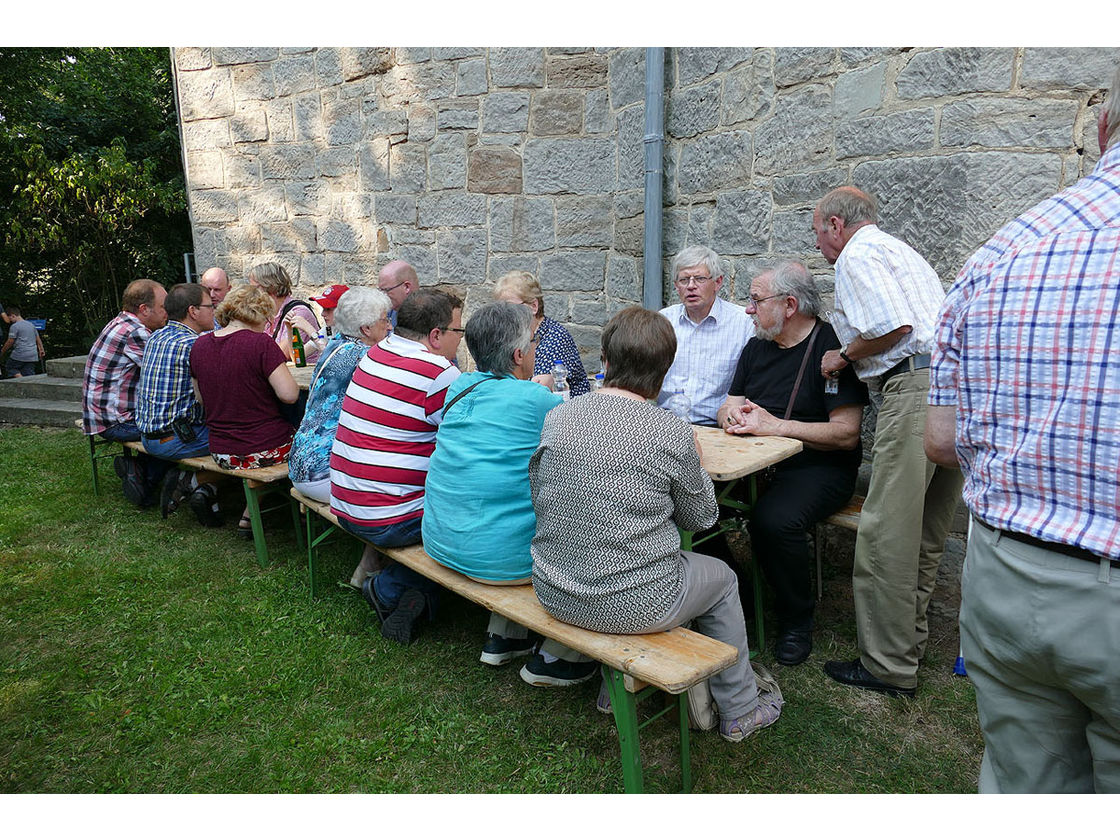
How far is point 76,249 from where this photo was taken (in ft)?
39.5

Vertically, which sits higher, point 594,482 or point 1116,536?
point 1116,536

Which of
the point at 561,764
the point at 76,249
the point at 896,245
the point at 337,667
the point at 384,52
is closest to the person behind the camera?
the point at 561,764

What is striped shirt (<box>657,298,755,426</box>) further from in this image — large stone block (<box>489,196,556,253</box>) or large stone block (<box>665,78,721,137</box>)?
large stone block (<box>489,196,556,253</box>)

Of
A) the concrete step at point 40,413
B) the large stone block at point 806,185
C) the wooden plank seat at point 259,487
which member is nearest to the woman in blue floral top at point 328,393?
the wooden plank seat at point 259,487

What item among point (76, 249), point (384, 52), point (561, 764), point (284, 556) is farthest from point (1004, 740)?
point (76, 249)

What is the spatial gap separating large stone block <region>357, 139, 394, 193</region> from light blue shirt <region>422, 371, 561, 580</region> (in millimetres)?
4028

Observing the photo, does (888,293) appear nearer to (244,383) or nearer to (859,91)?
(859,91)

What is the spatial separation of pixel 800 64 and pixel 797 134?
0.32 meters

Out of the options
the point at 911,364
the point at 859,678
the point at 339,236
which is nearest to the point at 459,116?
the point at 339,236

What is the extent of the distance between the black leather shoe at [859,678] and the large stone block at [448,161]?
434cm

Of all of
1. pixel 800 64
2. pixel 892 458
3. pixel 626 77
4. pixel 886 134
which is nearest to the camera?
pixel 892 458

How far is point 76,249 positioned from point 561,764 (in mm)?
12971

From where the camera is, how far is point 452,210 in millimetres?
5828

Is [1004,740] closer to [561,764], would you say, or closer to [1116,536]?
[1116,536]
